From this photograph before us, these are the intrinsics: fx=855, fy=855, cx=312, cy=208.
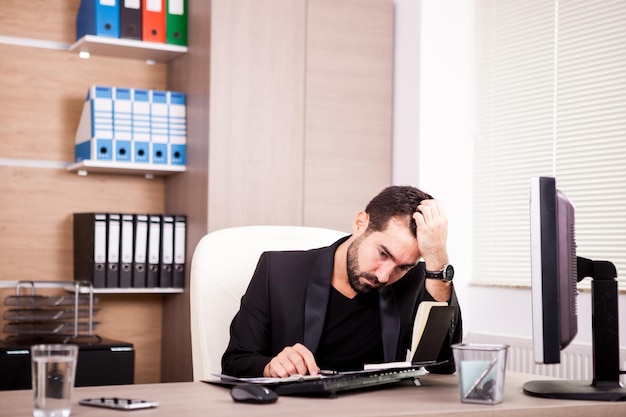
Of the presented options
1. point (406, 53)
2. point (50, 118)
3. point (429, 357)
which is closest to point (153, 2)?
point (50, 118)

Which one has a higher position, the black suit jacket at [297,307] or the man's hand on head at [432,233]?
the man's hand on head at [432,233]

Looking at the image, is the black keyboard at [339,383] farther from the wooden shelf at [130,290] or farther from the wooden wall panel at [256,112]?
the wooden shelf at [130,290]

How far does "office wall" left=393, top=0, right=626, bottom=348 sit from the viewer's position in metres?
4.00

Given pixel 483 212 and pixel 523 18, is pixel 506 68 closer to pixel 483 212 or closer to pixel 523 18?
pixel 523 18

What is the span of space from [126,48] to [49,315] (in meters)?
1.21

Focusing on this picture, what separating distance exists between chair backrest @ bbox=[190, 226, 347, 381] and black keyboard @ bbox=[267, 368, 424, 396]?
557 millimetres

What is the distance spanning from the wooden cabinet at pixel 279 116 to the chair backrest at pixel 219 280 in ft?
4.19

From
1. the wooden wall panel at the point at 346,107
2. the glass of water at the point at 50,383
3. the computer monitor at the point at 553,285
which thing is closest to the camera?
the glass of water at the point at 50,383

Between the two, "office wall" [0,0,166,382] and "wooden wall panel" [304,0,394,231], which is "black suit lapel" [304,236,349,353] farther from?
"office wall" [0,0,166,382]

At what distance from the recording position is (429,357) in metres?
1.86

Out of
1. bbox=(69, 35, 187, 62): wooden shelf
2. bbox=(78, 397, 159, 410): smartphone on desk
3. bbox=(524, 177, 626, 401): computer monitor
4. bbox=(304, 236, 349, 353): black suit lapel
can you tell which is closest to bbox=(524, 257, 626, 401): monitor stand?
bbox=(524, 177, 626, 401): computer monitor

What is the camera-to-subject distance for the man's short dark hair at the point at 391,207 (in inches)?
83.7

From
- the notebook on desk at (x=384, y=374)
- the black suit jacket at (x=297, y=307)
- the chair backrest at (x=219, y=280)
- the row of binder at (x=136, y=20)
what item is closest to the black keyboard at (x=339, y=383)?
the notebook on desk at (x=384, y=374)

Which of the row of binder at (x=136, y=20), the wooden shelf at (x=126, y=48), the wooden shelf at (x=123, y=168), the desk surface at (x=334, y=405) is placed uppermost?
the row of binder at (x=136, y=20)
